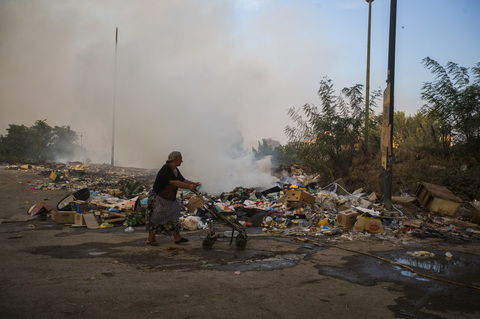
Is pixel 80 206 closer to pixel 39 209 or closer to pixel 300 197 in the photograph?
pixel 39 209

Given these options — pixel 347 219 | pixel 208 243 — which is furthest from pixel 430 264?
pixel 208 243

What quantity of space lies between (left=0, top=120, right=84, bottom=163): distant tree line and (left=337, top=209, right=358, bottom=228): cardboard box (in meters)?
37.2

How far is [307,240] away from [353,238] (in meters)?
0.92

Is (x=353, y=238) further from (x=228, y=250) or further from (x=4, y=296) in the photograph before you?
(x=4, y=296)

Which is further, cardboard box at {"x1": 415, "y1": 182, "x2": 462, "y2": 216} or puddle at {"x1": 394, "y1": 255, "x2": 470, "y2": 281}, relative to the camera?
cardboard box at {"x1": 415, "y1": 182, "x2": 462, "y2": 216}

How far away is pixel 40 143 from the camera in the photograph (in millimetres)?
45625

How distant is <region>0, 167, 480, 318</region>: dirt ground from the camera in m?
2.91

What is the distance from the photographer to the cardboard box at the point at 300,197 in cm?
859

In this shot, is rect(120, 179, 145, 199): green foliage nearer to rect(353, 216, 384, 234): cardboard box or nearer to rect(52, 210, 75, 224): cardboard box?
rect(52, 210, 75, 224): cardboard box

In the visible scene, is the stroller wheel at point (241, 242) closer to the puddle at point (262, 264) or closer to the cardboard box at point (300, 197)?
the puddle at point (262, 264)

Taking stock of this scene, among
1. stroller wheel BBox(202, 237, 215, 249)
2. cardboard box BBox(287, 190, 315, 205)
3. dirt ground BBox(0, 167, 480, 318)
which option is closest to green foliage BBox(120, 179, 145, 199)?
dirt ground BBox(0, 167, 480, 318)

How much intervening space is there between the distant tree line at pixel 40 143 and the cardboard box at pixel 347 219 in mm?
37230

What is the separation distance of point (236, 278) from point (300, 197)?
16.5 ft

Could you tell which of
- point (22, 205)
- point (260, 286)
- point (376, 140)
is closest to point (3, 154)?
point (22, 205)
